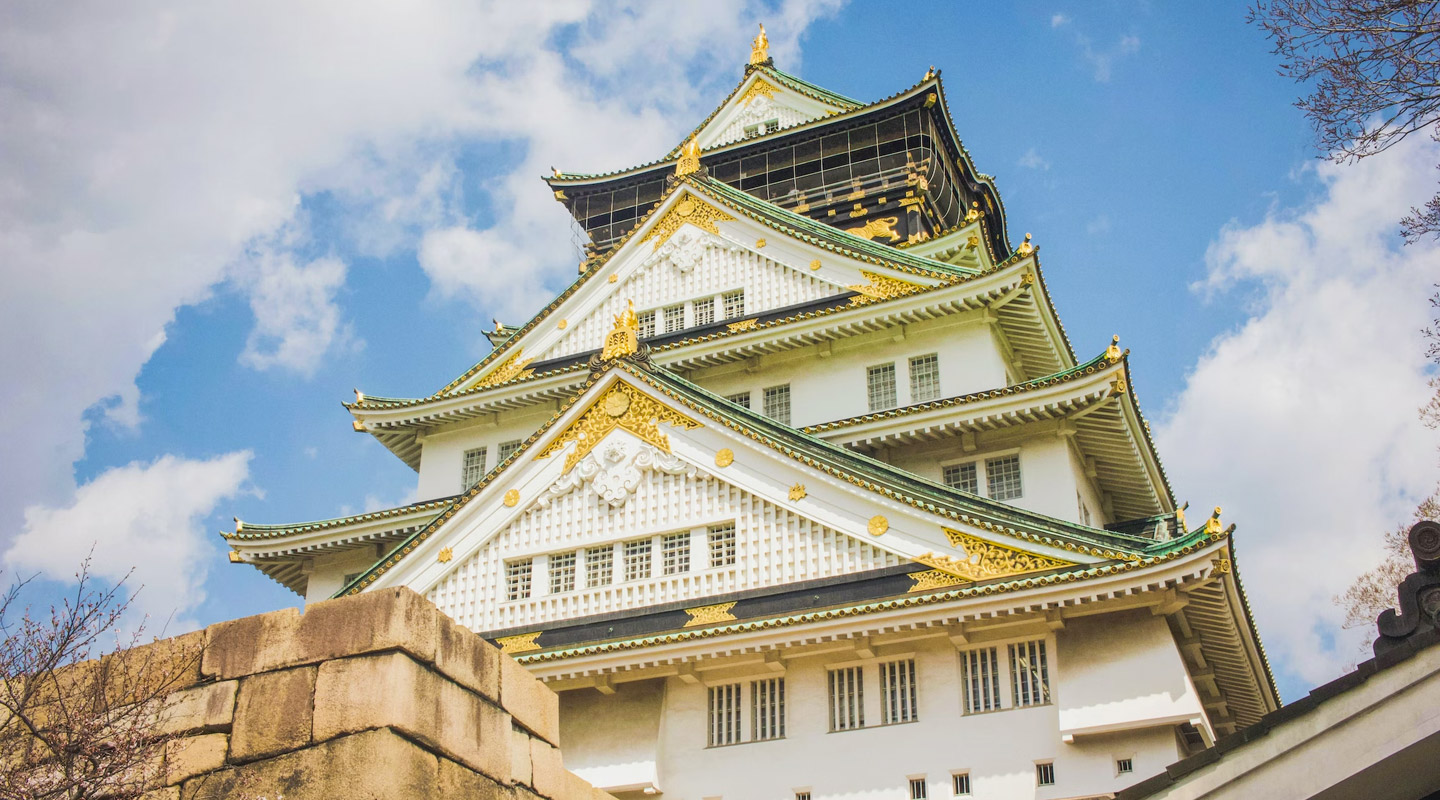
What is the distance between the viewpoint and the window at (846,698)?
19.8 meters

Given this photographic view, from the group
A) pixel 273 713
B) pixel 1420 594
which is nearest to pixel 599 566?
pixel 273 713

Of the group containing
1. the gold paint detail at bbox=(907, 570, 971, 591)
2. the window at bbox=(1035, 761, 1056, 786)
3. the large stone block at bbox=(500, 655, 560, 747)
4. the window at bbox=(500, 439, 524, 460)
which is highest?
the window at bbox=(500, 439, 524, 460)

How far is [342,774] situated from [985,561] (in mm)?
11954

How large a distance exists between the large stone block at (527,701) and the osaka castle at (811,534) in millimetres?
7950

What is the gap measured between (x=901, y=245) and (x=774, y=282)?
438cm

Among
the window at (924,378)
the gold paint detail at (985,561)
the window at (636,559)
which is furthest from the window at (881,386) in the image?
the gold paint detail at (985,561)

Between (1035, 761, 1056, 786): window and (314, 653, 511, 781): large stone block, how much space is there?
10.4 metres

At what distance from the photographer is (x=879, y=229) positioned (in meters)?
33.5

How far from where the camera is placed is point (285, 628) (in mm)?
10219

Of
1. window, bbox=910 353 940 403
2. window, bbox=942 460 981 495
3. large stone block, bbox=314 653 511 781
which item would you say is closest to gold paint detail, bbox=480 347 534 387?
window, bbox=910 353 940 403

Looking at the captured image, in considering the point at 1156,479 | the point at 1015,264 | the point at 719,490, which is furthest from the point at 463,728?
the point at 1156,479

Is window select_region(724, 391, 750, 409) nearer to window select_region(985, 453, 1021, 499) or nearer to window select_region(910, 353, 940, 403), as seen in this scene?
window select_region(910, 353, 940, 403)

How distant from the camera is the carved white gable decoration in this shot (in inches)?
882

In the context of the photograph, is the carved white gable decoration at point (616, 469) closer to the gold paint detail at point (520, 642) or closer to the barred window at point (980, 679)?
the gold paint detail at point (520, 642)
